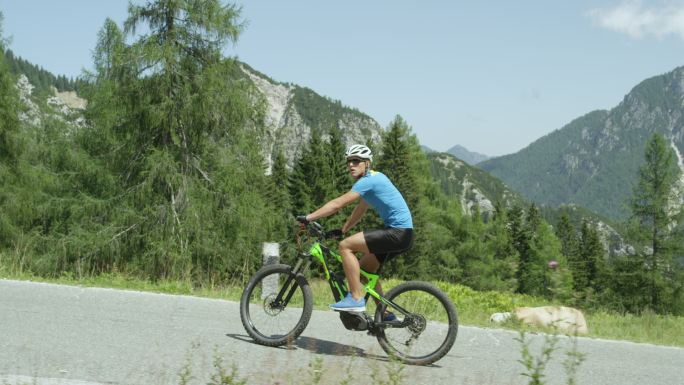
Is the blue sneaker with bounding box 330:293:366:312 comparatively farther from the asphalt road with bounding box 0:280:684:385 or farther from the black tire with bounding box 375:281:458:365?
the asphalt road with bounding box 0:280:684:385

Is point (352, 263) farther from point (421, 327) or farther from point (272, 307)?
point (272, 307)

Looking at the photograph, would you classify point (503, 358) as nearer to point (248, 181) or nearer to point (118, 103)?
point (248, 181)

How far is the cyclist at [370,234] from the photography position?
5.79 meters

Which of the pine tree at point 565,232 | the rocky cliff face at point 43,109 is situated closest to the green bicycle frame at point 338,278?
the rocky cliff face at point 43,109

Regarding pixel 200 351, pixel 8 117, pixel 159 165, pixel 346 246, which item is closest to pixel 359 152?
pixel 346 246

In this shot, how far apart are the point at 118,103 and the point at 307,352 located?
14.8 metres

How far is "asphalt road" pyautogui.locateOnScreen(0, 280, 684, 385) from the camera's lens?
15.3 ft

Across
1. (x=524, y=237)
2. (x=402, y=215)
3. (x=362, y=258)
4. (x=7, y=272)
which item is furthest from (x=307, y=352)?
(x=524, y=237)

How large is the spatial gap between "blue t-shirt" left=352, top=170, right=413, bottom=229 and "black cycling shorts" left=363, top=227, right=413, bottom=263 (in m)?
0.07

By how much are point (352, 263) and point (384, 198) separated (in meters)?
0.70

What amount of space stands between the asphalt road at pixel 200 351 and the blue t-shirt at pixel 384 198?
1.27 m

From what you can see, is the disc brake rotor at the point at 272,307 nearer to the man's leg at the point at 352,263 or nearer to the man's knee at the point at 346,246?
the man's leg at the point at 352,263

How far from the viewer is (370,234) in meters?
5.80

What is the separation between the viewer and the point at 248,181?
61.6ft
